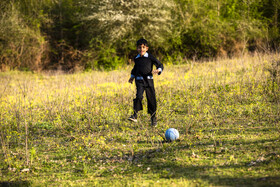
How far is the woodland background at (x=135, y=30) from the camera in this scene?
25.6m

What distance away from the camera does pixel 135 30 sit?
1029 inches

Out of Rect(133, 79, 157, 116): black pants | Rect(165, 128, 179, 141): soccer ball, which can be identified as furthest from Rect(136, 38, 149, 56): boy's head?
Rect(165, 128, 179, 141): soccer ball

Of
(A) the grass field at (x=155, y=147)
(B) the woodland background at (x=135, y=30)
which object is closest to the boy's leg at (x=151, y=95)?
(A) the grass field at (x=155, y=147)

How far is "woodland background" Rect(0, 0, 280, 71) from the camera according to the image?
1006 inches

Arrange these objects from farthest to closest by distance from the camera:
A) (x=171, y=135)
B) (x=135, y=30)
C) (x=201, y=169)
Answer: (x=135, y=30)
(x=171, y=135)
(x=201, y=169)

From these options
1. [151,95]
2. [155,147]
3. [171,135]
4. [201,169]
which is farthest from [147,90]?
[201,169]

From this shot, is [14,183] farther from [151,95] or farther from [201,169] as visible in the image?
[151,95]

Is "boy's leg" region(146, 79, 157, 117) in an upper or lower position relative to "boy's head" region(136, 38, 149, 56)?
lower

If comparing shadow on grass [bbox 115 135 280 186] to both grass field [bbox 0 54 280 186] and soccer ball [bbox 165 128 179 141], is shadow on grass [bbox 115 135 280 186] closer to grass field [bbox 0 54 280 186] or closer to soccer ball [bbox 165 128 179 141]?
grass field [bbox 0 54 280 186]

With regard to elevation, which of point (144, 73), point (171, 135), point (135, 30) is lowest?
point (171, 135)

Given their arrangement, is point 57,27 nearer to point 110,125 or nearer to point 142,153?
point 110,125

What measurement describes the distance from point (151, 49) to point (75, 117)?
20301 millimetres

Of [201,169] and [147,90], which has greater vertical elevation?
[147,90]

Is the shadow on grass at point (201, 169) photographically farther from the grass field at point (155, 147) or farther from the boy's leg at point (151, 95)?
the boy's leg at point (151, 95)
